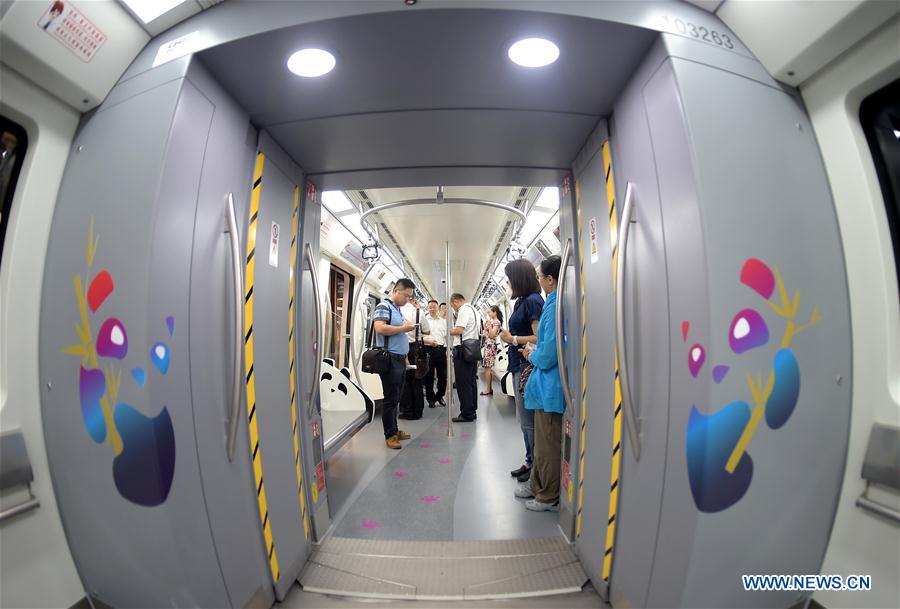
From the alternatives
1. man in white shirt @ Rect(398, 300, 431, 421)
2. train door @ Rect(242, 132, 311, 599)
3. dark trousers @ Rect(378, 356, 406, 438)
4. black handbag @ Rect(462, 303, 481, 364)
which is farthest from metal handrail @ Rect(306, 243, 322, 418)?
black handbag @ Rect(462, 303, 481, 364)

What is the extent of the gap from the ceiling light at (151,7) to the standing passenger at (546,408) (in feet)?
8.04

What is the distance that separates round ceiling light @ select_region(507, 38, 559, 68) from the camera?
4.56ft

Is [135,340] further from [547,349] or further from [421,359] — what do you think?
[421,359]

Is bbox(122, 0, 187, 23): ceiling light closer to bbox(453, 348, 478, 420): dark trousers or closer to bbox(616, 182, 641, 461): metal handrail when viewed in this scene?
bbox(616, 182, 641, 461): metal handrail

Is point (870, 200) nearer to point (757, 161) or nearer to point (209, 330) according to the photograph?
point (757, 161)

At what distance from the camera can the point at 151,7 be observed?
4.58 feet

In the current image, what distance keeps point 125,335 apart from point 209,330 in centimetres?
26

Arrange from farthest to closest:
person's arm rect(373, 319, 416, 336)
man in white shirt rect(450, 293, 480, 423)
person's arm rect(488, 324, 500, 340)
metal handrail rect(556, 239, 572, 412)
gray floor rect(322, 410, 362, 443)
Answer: man in white shirt rect(450, 293, 480, 423) → person's arm rect(488, 324, 500, 340) → person's arm rect(373, 319, 416, 336) → gray floor rect(322, 410, 362, 443) → metal handrail rect(556, 239, 572, 412)

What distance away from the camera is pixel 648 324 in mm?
1421

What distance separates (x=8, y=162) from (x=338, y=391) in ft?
11.9

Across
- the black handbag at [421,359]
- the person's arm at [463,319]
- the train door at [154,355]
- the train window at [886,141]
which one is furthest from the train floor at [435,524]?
the train window at [886,141]

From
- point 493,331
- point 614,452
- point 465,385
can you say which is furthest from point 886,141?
point 465,385

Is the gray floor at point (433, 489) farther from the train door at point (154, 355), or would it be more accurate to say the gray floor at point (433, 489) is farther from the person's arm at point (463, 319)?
the person's arm at point (463, 319)

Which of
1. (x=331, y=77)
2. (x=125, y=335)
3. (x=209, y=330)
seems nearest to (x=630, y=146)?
(x=331, y=77)
